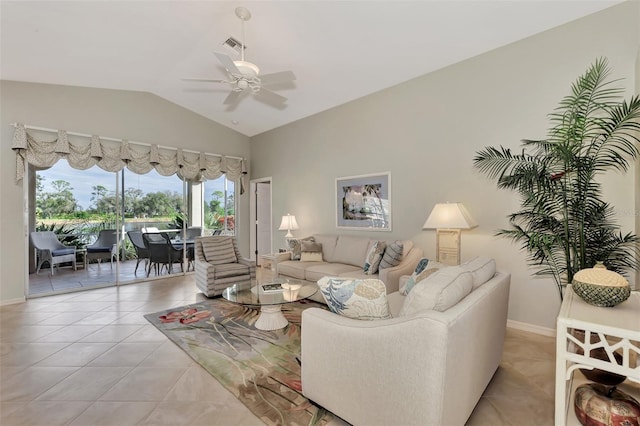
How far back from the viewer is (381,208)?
4.60 metres

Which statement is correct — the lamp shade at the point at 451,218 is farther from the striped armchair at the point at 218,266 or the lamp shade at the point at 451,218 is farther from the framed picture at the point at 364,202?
the striped armchair at the point at 218,266

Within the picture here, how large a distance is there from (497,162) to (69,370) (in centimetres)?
467

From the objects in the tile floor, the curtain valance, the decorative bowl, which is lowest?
the tile floor

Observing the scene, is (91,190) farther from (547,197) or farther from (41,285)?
(547,197)

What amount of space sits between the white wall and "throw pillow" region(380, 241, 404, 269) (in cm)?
48

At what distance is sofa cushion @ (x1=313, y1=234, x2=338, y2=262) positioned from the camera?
4906mm

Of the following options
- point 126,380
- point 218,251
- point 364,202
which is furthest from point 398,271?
point 126,380

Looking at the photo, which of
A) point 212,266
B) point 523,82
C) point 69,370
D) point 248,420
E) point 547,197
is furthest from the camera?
point 212,266

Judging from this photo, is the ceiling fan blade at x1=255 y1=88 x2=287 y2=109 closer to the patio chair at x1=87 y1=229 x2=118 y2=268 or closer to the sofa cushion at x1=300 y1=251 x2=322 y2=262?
the sofa cushion at x1=300 y1=251 x2=322 y2=262

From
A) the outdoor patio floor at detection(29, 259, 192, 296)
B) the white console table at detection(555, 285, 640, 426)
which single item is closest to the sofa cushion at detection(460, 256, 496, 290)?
the white console table at detection(555, 285, 640, 426)

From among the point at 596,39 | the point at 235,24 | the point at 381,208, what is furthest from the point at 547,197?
the point at 235,24

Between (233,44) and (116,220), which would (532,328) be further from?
(116,220)

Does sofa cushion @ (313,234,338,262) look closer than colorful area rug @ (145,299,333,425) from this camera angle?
No

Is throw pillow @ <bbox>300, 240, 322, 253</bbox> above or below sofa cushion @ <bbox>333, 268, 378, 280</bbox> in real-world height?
above
